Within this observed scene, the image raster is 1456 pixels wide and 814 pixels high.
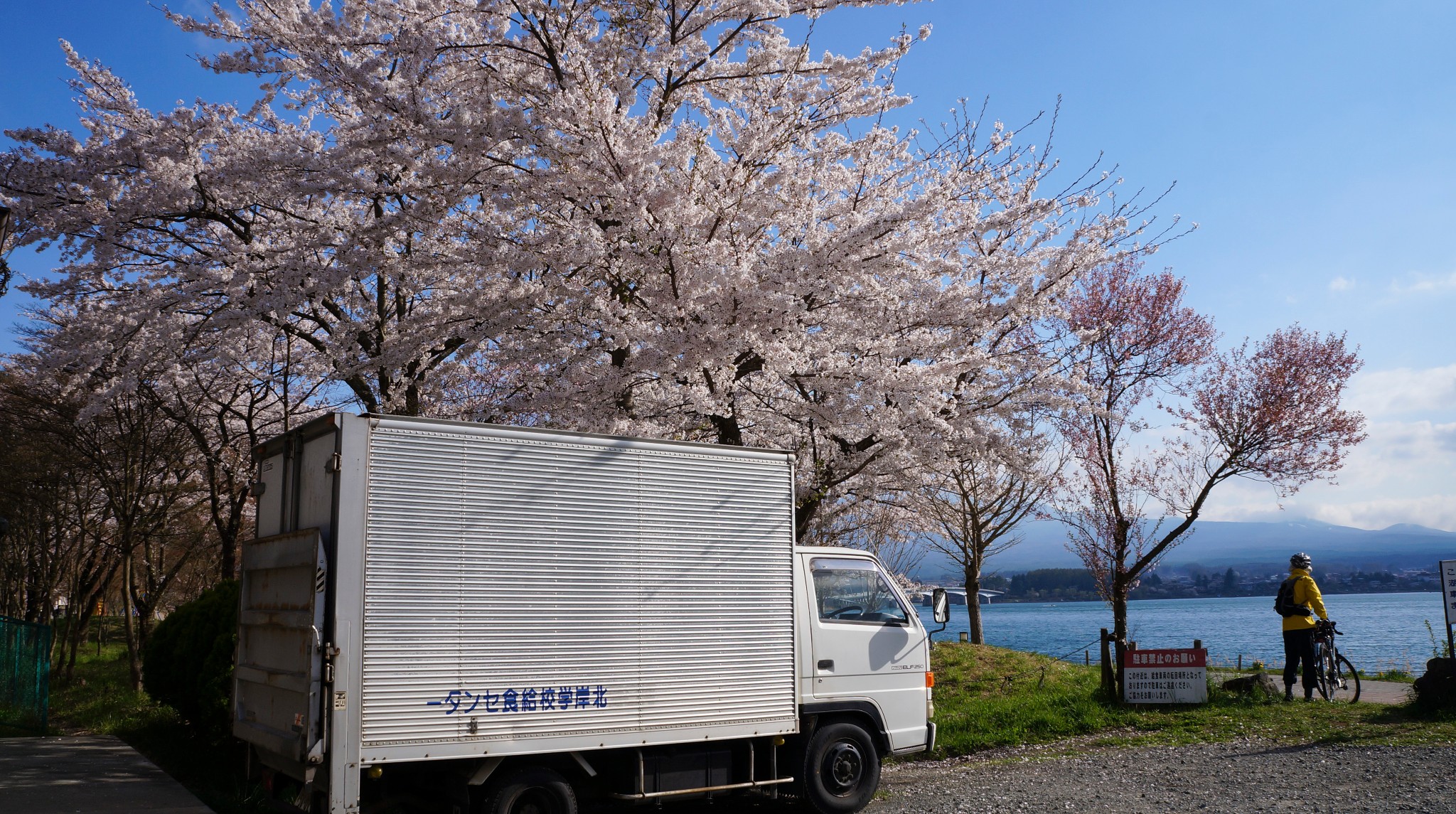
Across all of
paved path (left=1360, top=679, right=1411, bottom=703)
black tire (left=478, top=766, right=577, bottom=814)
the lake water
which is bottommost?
the lake water

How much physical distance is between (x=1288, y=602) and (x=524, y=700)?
10.0 m

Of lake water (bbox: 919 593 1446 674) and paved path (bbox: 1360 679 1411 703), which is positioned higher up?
paved path (bbox: 1360 679 1411 703)

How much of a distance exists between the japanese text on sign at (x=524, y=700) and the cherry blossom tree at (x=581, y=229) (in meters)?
3.65

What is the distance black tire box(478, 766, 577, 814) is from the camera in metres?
6.14

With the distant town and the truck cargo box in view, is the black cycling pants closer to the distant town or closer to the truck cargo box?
→ the truck cargo box

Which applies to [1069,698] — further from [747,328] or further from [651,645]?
[651,645]

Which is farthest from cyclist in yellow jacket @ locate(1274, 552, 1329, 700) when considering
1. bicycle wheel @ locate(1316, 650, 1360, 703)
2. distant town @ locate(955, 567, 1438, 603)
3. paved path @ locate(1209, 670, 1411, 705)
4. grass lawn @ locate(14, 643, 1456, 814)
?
distant town @ locate(955, 567, 1438, 603)

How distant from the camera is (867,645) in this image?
8.08m

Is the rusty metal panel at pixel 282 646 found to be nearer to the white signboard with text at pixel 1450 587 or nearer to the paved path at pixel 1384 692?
the paved path at pixel 1384 692

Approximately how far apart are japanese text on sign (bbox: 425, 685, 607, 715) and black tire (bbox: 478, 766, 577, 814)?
43 cm

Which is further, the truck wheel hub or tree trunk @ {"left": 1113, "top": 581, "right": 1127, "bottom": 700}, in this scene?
tree trunk @ {"left": 1113, "top": 581, "right": 1127, "bottom": 700}

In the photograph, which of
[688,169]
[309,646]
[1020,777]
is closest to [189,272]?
[688,169]

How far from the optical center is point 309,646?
5.57 metres

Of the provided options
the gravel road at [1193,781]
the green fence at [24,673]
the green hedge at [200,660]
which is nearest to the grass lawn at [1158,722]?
the gravel road at [1193,781]
